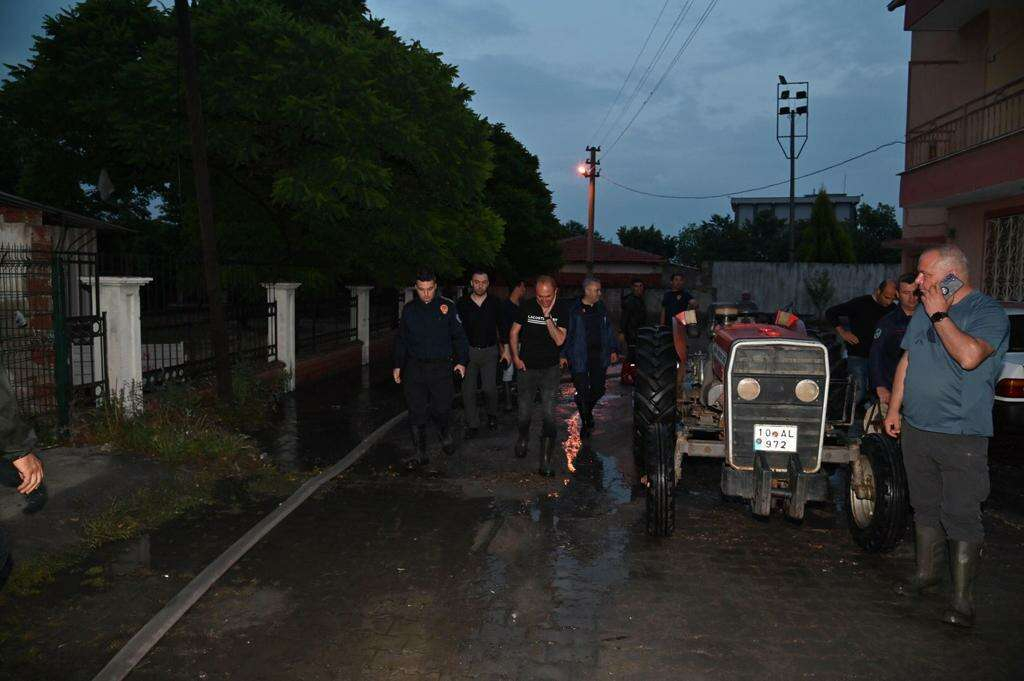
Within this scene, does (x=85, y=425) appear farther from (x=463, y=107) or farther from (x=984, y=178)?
(x=984, y=178)

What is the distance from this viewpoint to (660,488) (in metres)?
5.70

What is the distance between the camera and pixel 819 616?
451 cm

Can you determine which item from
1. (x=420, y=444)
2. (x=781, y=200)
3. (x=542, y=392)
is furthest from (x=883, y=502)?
(x=781, y=200)

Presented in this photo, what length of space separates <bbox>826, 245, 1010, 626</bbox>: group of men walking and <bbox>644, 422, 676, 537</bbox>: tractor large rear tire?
1.55 metres

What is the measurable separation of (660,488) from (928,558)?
174cm

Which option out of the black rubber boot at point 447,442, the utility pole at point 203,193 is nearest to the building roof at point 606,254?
the utility pole at point 203,193

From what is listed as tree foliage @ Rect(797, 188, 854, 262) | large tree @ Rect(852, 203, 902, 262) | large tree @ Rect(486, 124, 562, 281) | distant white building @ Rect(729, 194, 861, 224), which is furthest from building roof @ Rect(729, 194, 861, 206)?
large tree @ Rect(486, 124, 562, 281)

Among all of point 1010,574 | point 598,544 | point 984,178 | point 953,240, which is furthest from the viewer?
point 953,240

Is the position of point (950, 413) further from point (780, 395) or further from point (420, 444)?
point (420, 444)

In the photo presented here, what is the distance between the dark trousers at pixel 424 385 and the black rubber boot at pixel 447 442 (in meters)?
0.36

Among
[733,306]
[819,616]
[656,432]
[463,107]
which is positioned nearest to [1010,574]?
[819,616]

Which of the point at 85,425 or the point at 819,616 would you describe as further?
the point at 85,425

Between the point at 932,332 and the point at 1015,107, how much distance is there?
568 inches

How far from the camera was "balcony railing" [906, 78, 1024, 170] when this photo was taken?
15711 millimetres
